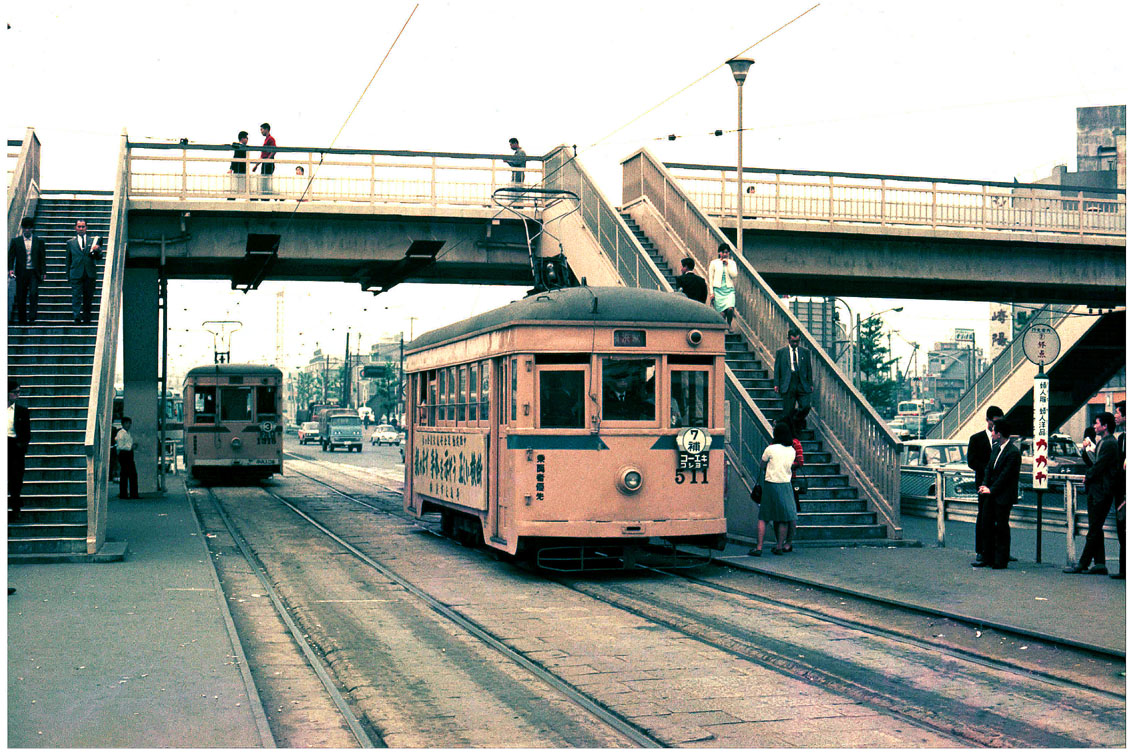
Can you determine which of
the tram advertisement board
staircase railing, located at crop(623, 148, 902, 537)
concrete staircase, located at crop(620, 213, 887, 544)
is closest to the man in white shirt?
the tram advertisement board

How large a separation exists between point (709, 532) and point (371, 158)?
14.1 meters

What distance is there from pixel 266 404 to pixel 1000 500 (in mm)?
22284

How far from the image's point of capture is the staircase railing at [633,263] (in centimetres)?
1669

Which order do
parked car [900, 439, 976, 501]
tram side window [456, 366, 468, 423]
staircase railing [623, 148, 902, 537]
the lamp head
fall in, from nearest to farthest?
tram side window [456, 366, 468, 423] → staircase railing [623, 148, 902, 537] → the lamp head → parked car [900, 439, 976, 501]

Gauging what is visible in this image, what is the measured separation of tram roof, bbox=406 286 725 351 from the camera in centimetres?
1358

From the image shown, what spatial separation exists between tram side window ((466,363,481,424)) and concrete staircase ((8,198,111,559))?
4.84m

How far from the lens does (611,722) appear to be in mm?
7191

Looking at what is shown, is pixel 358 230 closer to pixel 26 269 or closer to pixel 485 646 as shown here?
pixel 26 269

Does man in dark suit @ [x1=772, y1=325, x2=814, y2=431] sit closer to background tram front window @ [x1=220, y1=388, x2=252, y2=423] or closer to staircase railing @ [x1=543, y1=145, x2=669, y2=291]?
staircase railing @ [x1=543, y1=145, x2=669, y2=291]

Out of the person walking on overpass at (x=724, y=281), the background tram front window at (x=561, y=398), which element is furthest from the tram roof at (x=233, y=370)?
the background tram front window at (x=561, y=398)

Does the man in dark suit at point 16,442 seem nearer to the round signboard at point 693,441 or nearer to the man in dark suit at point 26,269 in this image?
the man in dark suit at point 26,269

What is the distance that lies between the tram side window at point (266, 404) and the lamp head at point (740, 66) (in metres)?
15.4

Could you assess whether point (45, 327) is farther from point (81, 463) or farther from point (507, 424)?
point (507, 424)

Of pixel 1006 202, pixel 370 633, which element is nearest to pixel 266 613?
pixel 370 633
